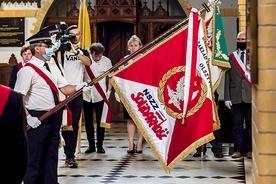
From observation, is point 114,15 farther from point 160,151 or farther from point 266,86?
point 266,86

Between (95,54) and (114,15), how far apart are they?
15.7 ft

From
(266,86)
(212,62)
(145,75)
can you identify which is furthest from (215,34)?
(266,86)

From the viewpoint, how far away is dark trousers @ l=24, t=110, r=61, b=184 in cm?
600

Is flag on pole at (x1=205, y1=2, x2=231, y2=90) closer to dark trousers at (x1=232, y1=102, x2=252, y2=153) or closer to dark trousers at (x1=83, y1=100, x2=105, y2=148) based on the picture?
dark trousers at (x1=232, y1=102, x2=252, y2=153)

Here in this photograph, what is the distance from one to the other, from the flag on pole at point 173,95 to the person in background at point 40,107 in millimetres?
841

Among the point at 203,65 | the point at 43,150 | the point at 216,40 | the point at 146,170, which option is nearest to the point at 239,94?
A: the point at 216,40

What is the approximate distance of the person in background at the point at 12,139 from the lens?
8.29 ft

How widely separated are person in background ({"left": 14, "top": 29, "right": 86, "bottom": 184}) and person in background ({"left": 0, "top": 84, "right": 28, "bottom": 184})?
3.36 meters

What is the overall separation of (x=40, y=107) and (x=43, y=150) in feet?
1.31

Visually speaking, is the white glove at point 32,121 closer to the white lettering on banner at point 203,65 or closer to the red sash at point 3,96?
the white lettering on banner at point 203,65

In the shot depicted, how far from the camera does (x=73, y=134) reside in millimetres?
8203

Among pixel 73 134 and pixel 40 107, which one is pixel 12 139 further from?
pixel 73 134

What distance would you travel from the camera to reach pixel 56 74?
21.0 feet

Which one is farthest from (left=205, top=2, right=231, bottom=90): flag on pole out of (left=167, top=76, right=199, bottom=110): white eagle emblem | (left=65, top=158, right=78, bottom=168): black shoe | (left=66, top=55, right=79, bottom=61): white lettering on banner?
(left=65, top=158, right=78, bottom=168): black shoe
